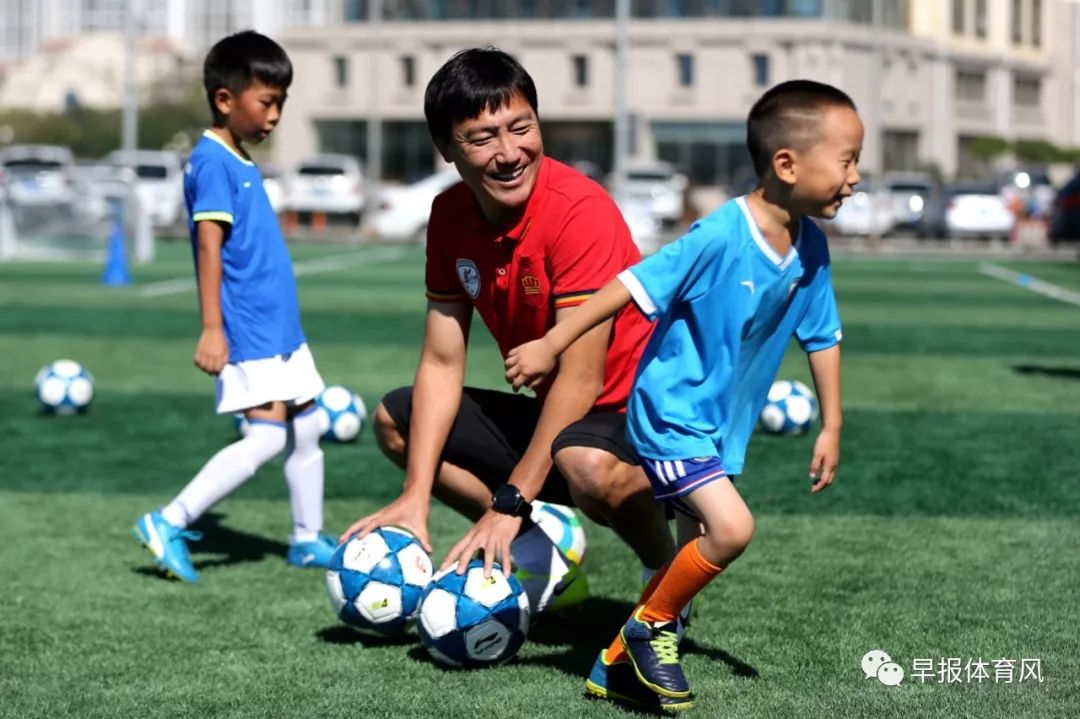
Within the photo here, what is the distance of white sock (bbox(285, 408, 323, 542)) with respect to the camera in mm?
6684

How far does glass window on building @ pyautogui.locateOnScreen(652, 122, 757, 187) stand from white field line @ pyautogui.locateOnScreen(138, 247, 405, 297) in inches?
1581

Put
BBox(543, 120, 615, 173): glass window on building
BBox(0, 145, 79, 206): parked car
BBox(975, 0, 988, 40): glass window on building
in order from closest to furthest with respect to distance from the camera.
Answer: BBox(0, 145, 79, 206): parked car → BBox(543, 120, 615, 173): glass window on building → BBox(975, 0, 988, 40): glass window on building

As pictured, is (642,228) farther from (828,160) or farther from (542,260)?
(828,160)

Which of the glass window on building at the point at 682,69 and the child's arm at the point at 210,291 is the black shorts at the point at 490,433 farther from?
the glass window on building at the point at 682,69

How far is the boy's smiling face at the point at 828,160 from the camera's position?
4.51 metres

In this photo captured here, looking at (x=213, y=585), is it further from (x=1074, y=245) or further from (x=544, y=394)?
(x=1074, y=245)

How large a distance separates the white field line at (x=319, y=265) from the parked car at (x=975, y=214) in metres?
14.5

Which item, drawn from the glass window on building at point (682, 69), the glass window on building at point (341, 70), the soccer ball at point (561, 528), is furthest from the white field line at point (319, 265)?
the glass window on building at point (341, 70)

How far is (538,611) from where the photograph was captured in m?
5.50

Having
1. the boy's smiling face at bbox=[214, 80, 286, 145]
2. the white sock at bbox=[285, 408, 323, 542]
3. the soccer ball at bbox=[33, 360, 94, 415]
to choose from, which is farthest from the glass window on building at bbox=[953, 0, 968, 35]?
the boy's smiling face at bbox=[214, 80, 286, 145]

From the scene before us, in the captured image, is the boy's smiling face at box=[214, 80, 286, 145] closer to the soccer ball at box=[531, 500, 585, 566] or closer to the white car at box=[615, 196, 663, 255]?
the soccer ball at box=[531, 500, 585, 566]

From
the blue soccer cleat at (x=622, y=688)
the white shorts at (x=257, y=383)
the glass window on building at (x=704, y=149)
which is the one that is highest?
the glass window on building at (x=704, y=149)

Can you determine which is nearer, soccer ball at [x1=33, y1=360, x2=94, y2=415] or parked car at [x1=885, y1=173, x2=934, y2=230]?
soccer ball at [x1=33, y1=360, x2=94, y2=415]

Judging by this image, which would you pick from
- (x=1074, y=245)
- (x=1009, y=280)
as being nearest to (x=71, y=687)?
(x=1009, y=280)
